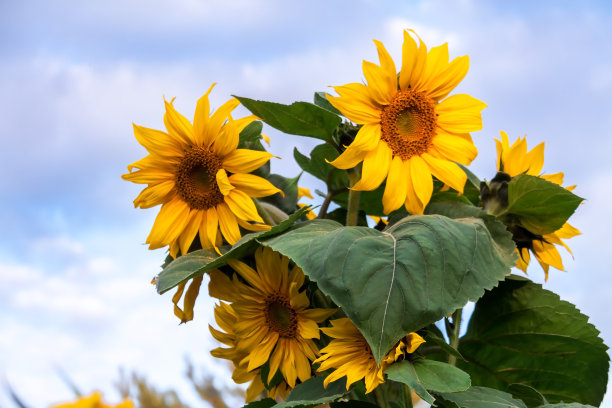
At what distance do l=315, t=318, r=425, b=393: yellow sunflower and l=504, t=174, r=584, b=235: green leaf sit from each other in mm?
248

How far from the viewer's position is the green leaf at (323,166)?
90cm

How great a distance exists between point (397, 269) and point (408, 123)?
219 millimetres

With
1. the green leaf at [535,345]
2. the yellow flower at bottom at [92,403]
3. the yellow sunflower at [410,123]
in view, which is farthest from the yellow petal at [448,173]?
the yellow flower at bottom at [92,403]

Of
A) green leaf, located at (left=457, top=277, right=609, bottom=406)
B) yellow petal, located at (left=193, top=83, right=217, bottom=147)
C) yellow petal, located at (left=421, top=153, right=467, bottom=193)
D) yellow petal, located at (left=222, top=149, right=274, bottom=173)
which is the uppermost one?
yellow petal, located at (left=193, top=83, right=217, bottom=147)

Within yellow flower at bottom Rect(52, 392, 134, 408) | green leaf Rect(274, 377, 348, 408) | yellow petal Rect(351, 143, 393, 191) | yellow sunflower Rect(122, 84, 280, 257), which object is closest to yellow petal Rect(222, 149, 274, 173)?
yellow sunflower Rect(122, 84, 280, 257)

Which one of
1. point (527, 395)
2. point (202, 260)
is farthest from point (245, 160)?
point (527, 395)

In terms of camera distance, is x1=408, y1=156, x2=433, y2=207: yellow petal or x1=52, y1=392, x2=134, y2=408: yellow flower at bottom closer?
x1=52, y1=392, x2=134, y2=408: yellow flower at bottom

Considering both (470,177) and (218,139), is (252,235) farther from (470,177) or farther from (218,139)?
(470,177)

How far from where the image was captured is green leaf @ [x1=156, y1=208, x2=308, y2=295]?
0.71 meters

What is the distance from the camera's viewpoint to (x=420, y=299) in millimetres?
635

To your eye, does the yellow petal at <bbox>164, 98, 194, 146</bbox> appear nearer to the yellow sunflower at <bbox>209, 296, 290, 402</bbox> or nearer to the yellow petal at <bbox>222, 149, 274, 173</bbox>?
the yellow petal at <bbox>222, 149, 274, 173</bbox>

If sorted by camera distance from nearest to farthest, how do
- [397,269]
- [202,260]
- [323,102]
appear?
[397,269]
[202,260]
[323,102]

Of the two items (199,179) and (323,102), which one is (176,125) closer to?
(199,179)

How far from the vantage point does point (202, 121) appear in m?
0.81
